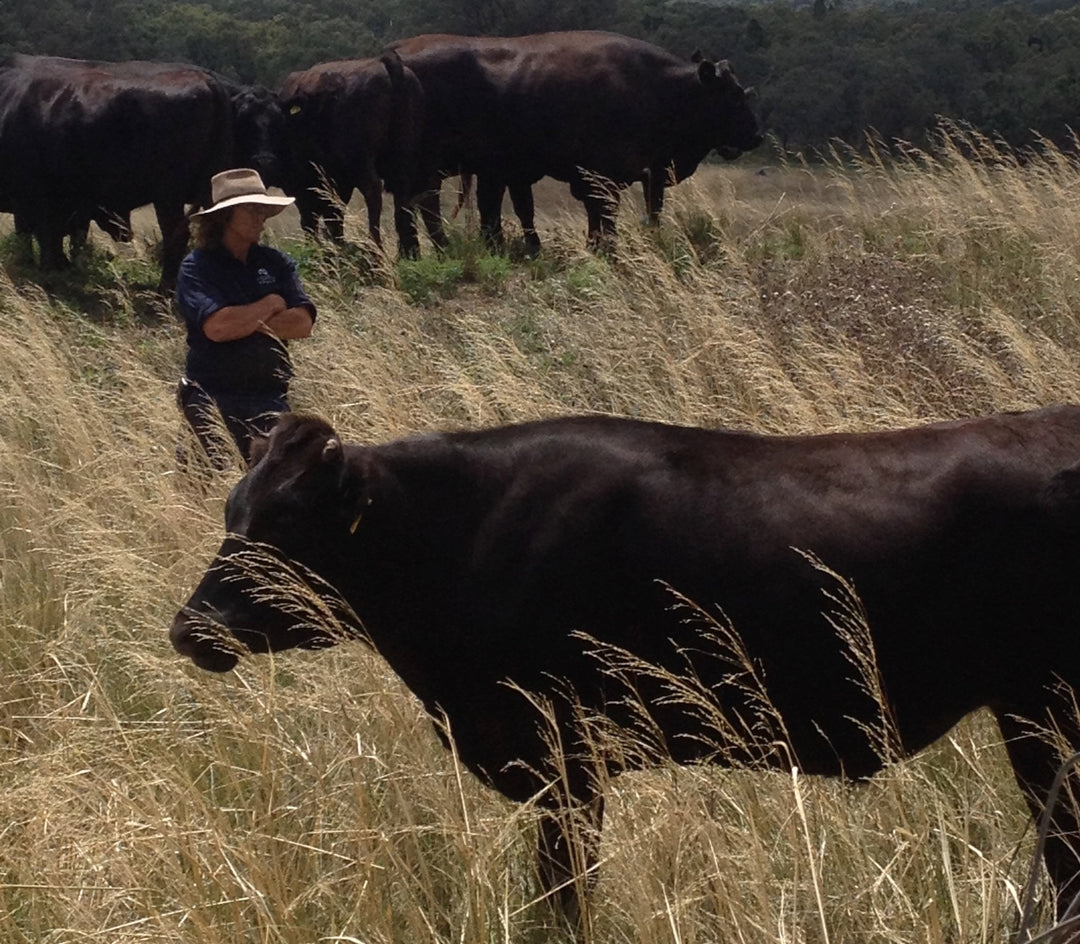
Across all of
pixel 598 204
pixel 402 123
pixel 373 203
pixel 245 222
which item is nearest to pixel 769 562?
pixel 245 222

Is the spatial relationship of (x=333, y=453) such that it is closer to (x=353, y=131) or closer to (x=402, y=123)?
(x=353, y=131)

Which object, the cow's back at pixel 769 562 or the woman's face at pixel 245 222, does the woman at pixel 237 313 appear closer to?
the woman's face at pixel 245 222

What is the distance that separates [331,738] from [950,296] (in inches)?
230

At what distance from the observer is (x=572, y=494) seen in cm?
404

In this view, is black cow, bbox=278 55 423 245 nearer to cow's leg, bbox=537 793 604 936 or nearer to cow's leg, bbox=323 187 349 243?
cow's leg, bbox=323 187 349 243

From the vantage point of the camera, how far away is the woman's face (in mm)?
6398

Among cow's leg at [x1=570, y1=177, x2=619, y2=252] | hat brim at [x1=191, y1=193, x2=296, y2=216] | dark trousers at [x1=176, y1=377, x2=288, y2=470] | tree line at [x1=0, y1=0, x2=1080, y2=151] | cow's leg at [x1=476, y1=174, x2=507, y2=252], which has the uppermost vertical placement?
hat brim at [x1=191, y1=193, x2=296, y2=216]

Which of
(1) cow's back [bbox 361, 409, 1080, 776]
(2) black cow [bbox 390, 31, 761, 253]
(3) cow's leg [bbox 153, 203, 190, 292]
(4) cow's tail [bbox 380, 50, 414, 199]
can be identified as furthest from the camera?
(2) black cow [bbox 390, 31, 761, 253]

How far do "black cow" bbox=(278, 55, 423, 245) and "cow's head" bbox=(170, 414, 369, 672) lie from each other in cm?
935

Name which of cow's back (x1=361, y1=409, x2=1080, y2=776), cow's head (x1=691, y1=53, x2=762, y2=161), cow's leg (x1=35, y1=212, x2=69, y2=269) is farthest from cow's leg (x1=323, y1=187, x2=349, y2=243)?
cow's back (x1=361, y1=409, x2=1080, y2=776)

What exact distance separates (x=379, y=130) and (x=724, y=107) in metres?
3.22

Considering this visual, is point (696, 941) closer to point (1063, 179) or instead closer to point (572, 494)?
point (572, 494)

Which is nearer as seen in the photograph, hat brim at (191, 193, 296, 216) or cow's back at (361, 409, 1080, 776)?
cow's back at (361, 409, 1080, 776)

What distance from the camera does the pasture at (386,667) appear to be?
375 cm
